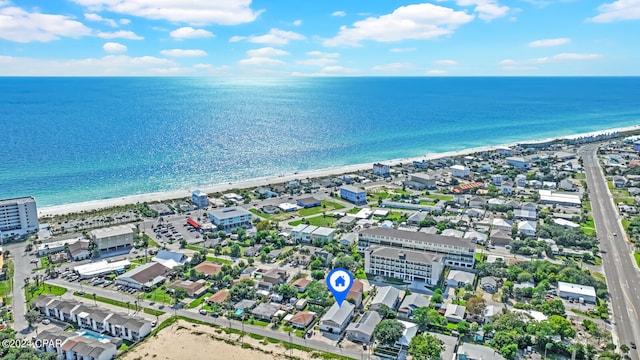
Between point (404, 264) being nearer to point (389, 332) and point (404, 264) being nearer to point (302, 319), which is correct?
point (389, 332)

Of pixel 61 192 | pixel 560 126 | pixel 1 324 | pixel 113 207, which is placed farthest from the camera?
pixel 560 126

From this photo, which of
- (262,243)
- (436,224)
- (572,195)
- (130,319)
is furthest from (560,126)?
(130,319)

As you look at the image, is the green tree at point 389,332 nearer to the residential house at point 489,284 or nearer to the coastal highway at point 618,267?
the residential house at point 489,284

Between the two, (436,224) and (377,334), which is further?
(436,224)

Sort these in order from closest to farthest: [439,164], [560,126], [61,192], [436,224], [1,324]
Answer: [1,324] → [436,224] → [61,192] → [439,164] → [560,126]

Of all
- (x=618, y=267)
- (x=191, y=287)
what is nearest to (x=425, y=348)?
(x=191, y=287)

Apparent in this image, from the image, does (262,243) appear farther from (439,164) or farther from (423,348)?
(439,164)
